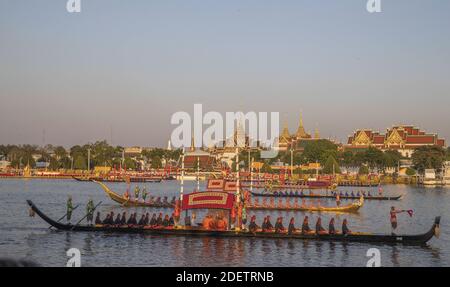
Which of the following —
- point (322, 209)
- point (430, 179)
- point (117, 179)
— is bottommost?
point (117, 179)

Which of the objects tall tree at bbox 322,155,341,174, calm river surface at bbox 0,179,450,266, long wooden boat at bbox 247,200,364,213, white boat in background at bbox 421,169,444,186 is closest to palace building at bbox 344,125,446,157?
tall tree at bbox 322,155,341,174

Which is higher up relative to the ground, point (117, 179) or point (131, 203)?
point (131, 203)

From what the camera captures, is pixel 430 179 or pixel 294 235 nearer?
pixel 294 235

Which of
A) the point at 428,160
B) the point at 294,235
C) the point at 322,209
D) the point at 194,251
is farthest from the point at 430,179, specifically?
the point at 194,251

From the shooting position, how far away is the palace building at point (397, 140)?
184 meters

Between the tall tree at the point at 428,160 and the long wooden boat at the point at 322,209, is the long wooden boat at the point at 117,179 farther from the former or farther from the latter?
the long wooden boat at the point at 322,209

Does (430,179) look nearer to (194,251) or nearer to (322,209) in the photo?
(322,209)

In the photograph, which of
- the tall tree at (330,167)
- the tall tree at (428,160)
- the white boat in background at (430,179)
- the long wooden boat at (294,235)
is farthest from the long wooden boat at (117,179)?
the long wooden boat at (294,235)

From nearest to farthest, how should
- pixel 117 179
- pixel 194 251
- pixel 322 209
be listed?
1. pixel 194 251
2. pixel 322 209
3. pixel 117 179

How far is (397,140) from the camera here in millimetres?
187000

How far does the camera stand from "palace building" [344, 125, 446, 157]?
184 meters
